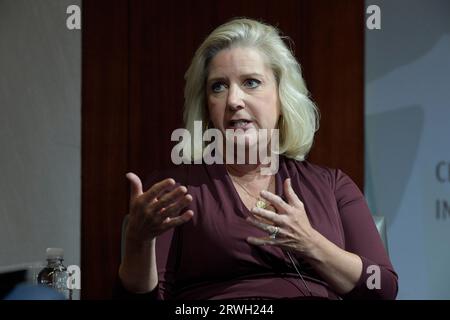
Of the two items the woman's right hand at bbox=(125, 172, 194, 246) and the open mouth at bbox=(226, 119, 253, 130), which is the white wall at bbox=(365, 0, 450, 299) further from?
the woman's right hand at bbox=(125, 172, 194, 246)

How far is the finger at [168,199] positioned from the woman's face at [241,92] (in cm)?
45

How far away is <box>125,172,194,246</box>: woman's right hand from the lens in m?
1.10

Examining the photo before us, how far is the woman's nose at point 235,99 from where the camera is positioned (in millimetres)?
1503

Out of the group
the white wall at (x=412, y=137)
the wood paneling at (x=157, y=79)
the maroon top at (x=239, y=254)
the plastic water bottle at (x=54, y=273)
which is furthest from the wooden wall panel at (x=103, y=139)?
the white wall at (x=412, y=137)

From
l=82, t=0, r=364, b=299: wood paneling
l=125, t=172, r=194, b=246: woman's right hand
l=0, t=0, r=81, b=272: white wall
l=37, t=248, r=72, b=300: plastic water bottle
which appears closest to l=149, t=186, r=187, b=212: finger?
l=125, t=172, r=194, b=246: woman's right hand

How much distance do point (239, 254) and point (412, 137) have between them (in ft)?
3.85

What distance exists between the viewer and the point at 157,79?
2230 millimetres

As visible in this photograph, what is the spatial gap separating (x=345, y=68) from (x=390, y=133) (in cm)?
29

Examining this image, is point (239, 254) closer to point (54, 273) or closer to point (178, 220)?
point (178, 220)

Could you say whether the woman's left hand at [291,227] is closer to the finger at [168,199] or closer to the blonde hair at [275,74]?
the finger at [168,199]

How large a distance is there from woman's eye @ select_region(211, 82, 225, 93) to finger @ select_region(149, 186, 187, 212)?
51 cm

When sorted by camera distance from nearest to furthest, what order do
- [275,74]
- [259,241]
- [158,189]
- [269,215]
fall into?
[158,189]
[269,215]
[259,241]
[275,74]

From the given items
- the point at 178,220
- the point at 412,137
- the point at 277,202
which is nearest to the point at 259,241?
the point at 277,202
